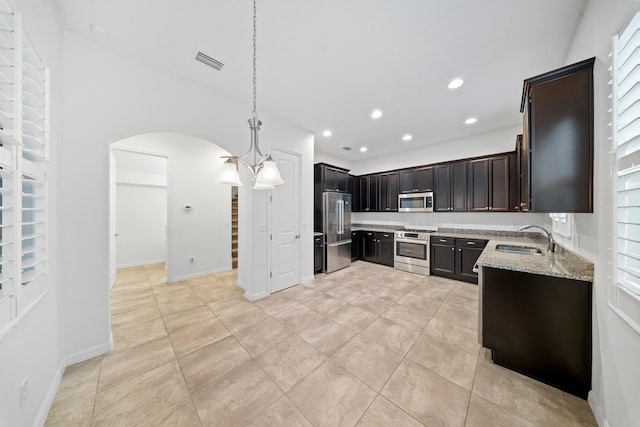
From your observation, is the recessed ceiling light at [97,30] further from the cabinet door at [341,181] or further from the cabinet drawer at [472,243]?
the cabinet drawer at [472,243]

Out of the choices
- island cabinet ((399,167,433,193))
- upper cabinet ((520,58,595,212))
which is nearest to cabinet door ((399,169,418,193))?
island cabinet ((399,167,433,193))

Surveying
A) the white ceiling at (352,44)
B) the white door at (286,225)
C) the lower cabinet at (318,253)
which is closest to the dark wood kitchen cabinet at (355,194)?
the lower cabinet at (318,253)

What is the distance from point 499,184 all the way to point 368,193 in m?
2.87

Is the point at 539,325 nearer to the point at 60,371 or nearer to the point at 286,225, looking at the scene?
the point at 286,225

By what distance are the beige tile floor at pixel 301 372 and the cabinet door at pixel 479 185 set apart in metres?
2.11

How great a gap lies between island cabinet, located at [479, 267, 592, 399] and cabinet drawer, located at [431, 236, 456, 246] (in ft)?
8.35

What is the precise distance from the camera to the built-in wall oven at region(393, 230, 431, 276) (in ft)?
14.8

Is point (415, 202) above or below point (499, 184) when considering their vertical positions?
below

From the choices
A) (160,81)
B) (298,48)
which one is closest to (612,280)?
(298,48)

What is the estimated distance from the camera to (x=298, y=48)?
2.06 metres

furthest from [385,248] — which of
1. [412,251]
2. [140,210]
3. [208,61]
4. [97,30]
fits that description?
[140,210]

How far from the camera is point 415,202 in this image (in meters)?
5.01

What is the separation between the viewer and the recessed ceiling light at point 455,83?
8.39 feet

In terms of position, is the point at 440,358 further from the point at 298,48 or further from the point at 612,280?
the point at 298,48
